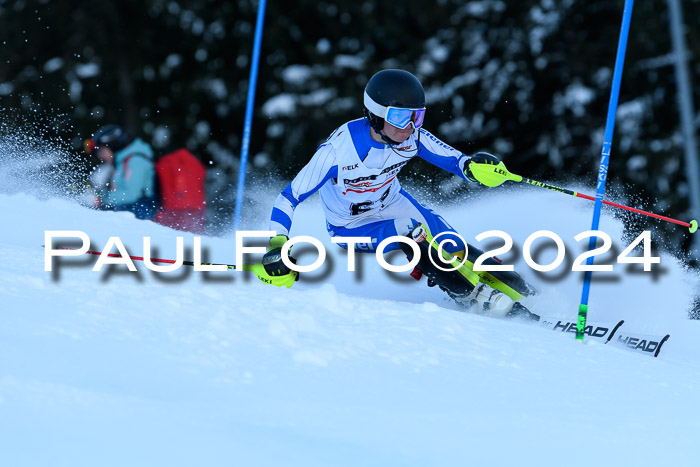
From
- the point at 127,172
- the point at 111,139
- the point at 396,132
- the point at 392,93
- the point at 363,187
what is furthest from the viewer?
the point at 111,139

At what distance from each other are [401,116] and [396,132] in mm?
122

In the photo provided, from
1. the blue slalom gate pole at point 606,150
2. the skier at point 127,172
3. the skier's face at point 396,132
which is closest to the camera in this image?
the blue slalom gate pole at point 606,150

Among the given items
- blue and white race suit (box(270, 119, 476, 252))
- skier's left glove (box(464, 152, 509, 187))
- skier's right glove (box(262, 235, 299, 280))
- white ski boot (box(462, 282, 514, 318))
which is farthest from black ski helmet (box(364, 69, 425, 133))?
white ski boot (box(462, 282, 514, 318))

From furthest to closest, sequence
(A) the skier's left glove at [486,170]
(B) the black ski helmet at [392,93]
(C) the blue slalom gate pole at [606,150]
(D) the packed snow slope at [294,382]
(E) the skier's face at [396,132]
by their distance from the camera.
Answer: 1. (A) the skier's left glove at [486,170]
2. (E) the skier's face at [396,132]
3. (B) the black ski helmet at [392,93]
4. (C) the blue slalom gate pole at [606,150]
5. (D) the packed snow slope at [294,382]

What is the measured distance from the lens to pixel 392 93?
3979 millimetres

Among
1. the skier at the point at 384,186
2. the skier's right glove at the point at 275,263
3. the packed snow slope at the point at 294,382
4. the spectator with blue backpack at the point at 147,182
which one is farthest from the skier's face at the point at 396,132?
the spectator with blue backpack at the point at 147,182

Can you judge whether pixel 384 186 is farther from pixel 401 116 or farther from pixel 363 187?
pixel 401 116

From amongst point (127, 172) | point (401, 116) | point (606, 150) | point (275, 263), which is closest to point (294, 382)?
point (275, 263)

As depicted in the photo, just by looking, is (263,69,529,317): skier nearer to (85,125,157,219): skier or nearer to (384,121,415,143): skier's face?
(384,121,415,143): skier's face

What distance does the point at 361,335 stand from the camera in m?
3.06

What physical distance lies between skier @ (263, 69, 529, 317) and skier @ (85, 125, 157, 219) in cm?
262

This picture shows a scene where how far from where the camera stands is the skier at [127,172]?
6.71 metres

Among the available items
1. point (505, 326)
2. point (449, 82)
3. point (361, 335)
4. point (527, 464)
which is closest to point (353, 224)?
point (505, 326)

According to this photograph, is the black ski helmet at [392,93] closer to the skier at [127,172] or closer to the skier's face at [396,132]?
the skier's face at [396,132]
